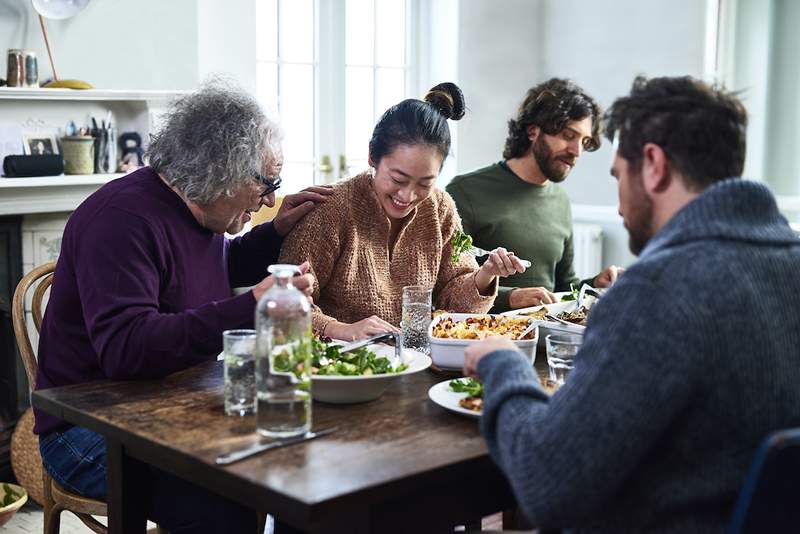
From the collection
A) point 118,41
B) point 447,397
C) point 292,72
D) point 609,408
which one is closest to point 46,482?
point 447,397

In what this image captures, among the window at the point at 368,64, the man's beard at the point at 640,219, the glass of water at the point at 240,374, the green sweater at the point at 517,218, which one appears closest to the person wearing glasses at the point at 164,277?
the glass of water at the point at 240,374

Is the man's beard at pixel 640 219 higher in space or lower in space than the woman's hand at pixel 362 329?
higher

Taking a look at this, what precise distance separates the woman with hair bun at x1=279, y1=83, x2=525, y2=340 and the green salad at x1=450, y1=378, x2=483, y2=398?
0.62 meters

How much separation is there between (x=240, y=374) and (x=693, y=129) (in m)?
0.81

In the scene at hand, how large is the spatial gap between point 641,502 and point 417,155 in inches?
55.7

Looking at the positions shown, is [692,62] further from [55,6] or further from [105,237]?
[105,237]

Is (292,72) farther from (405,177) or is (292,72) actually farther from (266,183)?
(266,183)

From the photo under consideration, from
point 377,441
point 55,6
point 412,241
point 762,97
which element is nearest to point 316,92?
point 55,6

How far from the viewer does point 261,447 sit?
1.46 metres

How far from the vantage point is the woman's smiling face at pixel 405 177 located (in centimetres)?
247

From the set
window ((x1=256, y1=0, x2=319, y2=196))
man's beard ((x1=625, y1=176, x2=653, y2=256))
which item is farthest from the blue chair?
window ((x1=256, y1=0, x2=319, y2=196))

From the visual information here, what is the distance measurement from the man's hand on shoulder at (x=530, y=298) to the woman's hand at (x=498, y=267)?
0.50ft

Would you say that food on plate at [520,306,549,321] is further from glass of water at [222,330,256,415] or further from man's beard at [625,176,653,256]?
man's beard at [625,176,653,256]

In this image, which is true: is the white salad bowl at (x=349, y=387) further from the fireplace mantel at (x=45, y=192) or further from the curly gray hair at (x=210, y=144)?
the fireplace mantel at (x=45, y=192)
